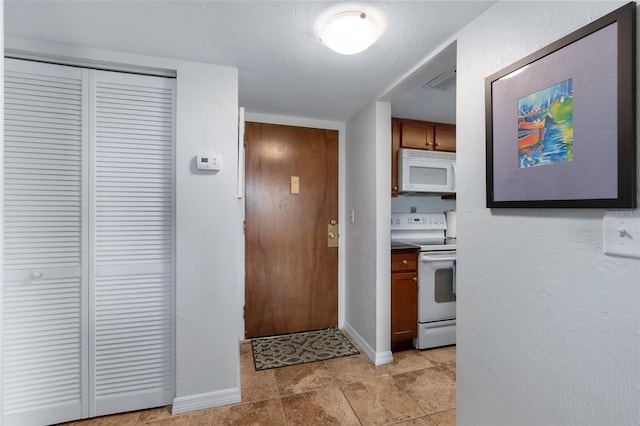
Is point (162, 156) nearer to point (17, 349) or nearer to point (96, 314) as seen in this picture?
point (96, 314)

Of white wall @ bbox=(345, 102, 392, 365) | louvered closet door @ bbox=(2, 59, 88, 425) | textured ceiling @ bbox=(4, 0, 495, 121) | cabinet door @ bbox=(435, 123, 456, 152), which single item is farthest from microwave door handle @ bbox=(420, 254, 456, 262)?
louvered closet door @ bbox=(2, 59, 88, 425)

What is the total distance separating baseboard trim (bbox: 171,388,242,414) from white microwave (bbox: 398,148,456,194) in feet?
6.79

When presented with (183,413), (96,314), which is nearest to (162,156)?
(96,314)

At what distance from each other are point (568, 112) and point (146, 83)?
2068mm

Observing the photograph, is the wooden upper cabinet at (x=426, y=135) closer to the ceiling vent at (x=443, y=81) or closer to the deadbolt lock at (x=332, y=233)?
the ceiling vent at (x=443, y=81)

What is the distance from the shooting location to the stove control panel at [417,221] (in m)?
2.90

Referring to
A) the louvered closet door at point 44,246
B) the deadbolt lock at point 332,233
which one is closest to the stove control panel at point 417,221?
the deadbolt lock at point 332,233

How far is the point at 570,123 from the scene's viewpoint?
93cm

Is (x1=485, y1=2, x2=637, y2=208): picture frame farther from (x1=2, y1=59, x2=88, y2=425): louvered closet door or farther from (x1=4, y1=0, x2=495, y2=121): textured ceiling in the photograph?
(x1=2, y1=59, x2=88, y2=425): louvered closet door

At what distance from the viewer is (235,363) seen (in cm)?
178

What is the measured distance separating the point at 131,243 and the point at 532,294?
2.03 m

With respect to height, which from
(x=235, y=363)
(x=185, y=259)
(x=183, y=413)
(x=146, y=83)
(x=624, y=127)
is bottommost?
(x=183, y=413)

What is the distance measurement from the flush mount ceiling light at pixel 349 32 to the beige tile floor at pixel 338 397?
203cm

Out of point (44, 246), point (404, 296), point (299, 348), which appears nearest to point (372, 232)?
point (404, 296)
